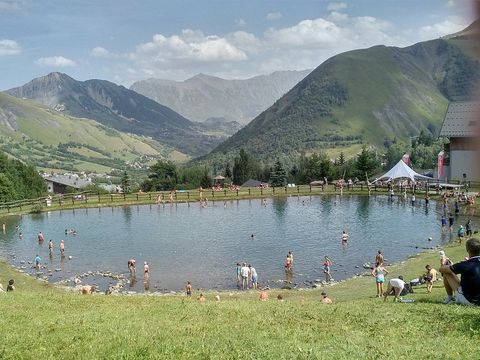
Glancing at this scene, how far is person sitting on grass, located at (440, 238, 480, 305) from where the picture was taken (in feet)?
49.4

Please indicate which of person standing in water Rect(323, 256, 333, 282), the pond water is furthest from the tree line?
person standing in water Rect(323, 256, 333, 282)

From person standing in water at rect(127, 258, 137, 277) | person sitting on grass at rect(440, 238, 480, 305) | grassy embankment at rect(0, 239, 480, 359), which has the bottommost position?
person standing in water at rect(127, 258, 137, 277)

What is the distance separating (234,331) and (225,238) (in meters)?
41.7

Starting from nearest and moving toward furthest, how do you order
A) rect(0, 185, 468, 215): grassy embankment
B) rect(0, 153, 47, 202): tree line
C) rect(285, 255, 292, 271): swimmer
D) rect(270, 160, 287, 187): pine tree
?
rect(285, 255, 292, 271): swimmer → rect(0, 185, 468, 215): grassy embankment → rect(0, 153, 47, 202): tree line → rect(270, 160, 287, 187): pine tree

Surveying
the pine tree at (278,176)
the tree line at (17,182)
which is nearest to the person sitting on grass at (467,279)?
the tree line at (17,182)

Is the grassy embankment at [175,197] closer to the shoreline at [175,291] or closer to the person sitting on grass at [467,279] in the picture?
the shoreline at [175,291]

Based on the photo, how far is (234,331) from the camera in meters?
15.2

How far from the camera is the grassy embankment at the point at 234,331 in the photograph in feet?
40.7

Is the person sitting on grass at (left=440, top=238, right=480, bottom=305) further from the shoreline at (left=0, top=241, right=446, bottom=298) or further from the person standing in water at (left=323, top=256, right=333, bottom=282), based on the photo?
the person standing in water at (left=323, top=256, right=333, bottom=282)

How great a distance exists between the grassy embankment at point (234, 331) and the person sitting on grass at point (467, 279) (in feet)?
1.44

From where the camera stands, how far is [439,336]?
1368cm

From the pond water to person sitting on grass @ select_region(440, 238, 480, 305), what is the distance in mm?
21929

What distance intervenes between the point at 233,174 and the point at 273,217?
89579 mm

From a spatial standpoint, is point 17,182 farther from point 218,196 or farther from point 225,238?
point 225,238
